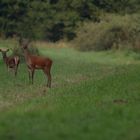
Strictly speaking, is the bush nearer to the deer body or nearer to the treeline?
the treeline

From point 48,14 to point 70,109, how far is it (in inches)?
2030

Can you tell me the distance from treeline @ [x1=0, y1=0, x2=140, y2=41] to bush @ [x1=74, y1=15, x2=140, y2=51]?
7.35 m

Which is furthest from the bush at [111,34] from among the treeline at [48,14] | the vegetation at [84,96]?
the treeline at [48,14]

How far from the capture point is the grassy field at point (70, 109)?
13.0 m

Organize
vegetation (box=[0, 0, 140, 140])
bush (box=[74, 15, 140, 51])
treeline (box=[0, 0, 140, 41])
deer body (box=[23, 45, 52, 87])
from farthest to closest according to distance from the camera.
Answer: treeline (box=[0, 0, 140, 41])
bush (box=[74, 15, 140, 51])
deer body (box=[23, 45, 52, 87])
vegetation (box=[0, 0, 140, 140])

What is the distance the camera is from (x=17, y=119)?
601 inches

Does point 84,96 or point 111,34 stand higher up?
point 84,96

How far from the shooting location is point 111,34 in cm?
5631

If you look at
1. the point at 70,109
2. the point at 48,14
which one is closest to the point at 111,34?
the point at 48,14

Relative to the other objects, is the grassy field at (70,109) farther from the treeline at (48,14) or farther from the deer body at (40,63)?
the treeline at (48,14)

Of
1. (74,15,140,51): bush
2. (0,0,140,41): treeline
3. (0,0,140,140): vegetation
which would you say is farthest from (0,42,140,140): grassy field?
(0,0,140,41): treeline

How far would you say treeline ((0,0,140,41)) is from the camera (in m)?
66.9

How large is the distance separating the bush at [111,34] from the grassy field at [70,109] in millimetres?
26510

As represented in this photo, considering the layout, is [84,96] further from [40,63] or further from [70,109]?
[40,63]
